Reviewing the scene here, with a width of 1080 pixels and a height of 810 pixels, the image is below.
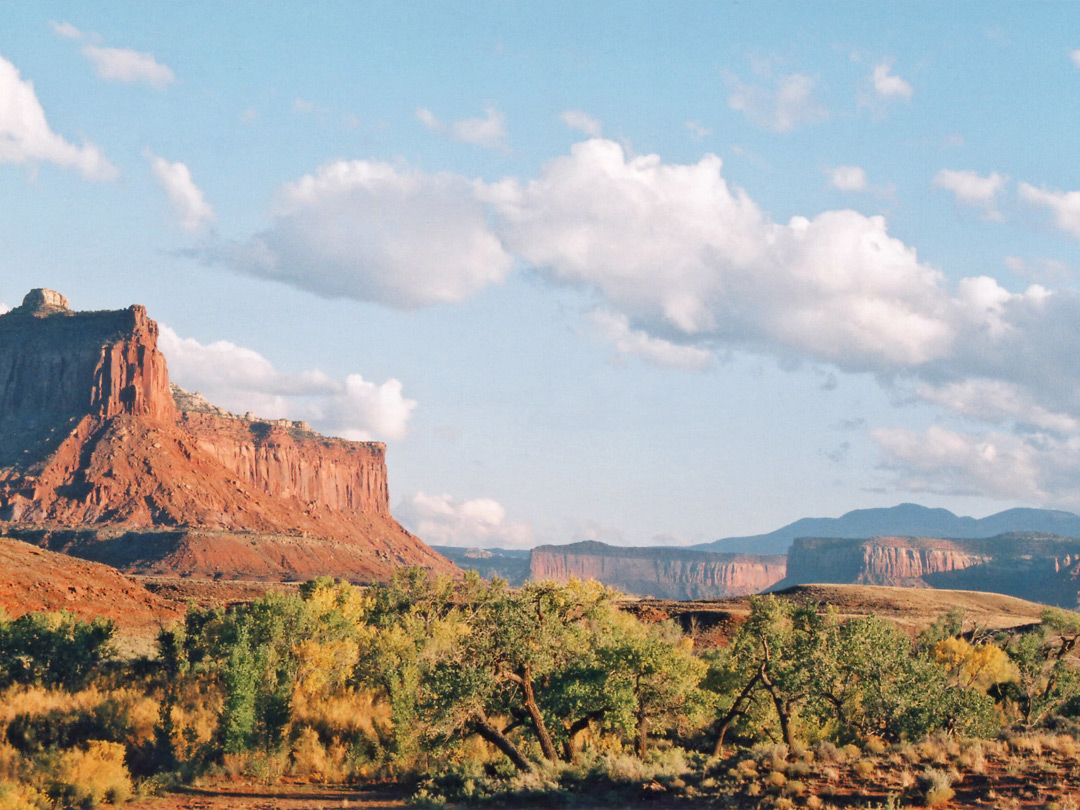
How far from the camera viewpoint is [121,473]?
152 meters

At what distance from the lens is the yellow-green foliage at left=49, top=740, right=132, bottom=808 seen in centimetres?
2841

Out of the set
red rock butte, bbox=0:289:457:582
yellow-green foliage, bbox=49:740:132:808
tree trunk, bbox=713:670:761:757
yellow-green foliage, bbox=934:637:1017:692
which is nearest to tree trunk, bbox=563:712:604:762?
tree trunk, bbox=713:670:761:757

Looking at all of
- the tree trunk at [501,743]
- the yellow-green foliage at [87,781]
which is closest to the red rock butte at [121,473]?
the yellow-green foliage at [87,781]

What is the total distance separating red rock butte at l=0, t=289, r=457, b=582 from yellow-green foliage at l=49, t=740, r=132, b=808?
332 feet

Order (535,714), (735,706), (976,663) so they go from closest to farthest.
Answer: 1. (535,714)
2. (735,706)
3. (976,663)

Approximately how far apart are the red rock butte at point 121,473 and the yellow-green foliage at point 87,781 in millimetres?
101150

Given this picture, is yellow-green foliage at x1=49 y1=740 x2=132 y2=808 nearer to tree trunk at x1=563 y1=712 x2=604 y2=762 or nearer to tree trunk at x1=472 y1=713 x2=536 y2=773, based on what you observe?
tree trunk at x1=472 y1=713 x2=536 y2=773

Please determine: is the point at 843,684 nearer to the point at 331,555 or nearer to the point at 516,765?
the point at 516,765

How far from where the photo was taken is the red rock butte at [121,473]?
134250 millimetres

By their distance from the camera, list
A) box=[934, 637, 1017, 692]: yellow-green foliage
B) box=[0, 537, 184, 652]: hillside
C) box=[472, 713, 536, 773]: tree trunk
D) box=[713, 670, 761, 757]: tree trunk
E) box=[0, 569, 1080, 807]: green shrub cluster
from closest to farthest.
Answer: box=[472, 713, 536, 773]: tree trunk → box=[0, 569, 1080, 807]: green shrub cluster → box=[713, 670, 761, 757]: tree trunk → box=[934, 637, 1017, 692]: yellow-green foliage → box=[0, 537, 184, 652]: hillside

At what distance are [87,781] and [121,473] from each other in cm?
13526

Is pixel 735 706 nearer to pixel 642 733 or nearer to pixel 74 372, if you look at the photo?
pixel 642 733

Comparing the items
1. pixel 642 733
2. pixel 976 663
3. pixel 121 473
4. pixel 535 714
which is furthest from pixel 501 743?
pixel 121 473

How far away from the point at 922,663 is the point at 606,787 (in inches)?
511
